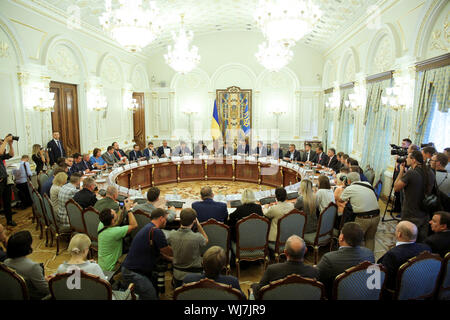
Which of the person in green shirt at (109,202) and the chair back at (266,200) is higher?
the person in green shirt at (109,202)

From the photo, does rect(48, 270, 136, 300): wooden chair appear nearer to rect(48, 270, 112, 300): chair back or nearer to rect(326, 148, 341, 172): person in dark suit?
rect(48, 270, 112, 300): chair back

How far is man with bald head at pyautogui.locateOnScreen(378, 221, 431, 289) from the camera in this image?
100 inches

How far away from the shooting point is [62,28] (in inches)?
300

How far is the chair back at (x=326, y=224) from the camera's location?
388 centimetres

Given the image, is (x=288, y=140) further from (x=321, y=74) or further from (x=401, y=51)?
(x=401, y=51)

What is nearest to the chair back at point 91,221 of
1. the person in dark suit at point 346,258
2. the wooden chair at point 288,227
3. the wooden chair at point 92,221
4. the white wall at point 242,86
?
the wooden chair at point 92,221

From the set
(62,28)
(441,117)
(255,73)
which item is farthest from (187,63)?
(441,117)

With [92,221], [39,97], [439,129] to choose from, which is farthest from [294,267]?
[39,97]

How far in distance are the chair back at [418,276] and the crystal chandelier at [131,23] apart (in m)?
4.80

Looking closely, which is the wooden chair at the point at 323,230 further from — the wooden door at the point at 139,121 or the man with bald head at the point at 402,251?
the wooden door at the point at 139,121

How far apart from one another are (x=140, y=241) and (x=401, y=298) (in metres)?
2.34

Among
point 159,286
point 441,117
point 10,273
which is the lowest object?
point 159,286

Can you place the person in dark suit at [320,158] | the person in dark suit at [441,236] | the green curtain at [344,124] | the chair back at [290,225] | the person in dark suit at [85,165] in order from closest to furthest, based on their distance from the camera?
the person in dark suit at [441,236]
the chair back at [290,225]
the person in dark suit at [85,165]
the person in dark suit at [320,158]
the green curtain at [344,124]
